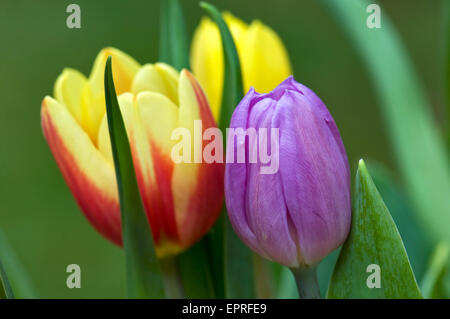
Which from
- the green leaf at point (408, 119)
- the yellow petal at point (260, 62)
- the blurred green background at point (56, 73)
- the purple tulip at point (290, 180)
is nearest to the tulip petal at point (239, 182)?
the purple tulip at point (290, 180)

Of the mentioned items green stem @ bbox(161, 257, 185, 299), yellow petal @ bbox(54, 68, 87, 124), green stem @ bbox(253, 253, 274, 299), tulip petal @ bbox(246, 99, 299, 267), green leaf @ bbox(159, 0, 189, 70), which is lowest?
green stem @ bbox(253, 253, 274, 299)

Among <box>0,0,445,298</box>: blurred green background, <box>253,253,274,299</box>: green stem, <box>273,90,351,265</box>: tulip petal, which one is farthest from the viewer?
<box>0,0,445,298</box>: blurred green background

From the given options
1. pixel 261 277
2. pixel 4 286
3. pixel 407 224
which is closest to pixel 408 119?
pixel 407 224

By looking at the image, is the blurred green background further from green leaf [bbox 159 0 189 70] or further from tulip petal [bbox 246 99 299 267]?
tulip petal [bbox 246 99 299 267]

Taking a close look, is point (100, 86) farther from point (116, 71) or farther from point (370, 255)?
point (370, 255)

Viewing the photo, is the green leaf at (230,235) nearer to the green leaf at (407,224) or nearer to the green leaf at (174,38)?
the green leaf at (174,38)

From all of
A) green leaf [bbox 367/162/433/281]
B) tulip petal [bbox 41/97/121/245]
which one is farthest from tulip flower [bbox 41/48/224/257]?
green leaf [bbox 367/162/433/281]
